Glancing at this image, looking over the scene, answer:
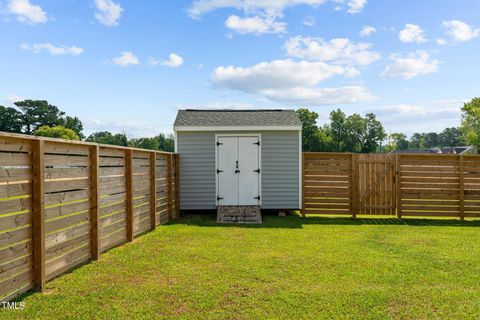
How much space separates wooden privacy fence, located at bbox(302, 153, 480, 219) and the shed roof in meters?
1.48

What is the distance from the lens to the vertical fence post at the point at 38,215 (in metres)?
3.47

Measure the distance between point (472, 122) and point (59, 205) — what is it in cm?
4391

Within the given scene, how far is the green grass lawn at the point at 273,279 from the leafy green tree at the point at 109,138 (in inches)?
2400

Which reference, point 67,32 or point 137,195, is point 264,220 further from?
point 67,32

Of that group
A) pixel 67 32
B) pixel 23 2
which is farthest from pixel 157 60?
pixel 23 2

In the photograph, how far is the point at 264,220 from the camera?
28.1ft

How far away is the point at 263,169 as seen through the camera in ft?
31.2

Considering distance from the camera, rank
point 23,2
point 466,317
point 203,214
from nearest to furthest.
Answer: point 466,317 < point 23,2 < point 203,214

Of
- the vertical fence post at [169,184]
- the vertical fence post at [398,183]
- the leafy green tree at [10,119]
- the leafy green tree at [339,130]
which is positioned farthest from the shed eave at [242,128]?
the leafy green tree at [10,119]

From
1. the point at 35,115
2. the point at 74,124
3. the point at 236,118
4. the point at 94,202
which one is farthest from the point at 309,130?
the point at 35,115

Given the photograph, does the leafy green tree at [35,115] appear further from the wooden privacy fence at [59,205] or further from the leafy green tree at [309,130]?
the wooden privacy fence at [59,205]

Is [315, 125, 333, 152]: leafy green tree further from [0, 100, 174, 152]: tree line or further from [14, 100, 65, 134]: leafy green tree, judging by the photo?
[14, 100, 65, 134]: leafy green tree

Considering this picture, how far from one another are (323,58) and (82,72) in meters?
11.8

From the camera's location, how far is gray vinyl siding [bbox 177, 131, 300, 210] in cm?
948
